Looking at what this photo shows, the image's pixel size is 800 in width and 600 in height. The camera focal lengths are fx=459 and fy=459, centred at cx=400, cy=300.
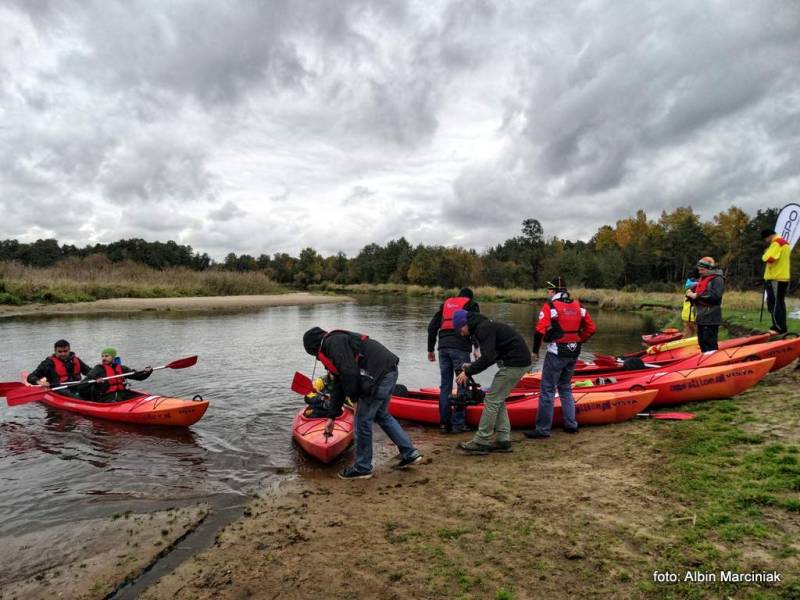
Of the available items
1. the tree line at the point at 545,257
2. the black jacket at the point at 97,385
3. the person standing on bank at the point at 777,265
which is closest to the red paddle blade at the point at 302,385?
the black jacket at the point at 97,385

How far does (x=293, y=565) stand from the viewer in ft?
12.5

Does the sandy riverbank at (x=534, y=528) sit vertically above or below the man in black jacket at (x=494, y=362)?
below

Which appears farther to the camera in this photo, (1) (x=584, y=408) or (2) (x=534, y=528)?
(1) (x=584, y=408)

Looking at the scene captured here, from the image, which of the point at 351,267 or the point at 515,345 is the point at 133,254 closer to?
the point at 351,267

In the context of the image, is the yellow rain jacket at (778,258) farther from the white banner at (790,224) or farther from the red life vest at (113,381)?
the red life vest at (113,381)

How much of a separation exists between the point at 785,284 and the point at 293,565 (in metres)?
9.22

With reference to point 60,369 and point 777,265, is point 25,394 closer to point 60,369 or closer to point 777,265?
point 60,369

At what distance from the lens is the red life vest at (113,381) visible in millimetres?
9312

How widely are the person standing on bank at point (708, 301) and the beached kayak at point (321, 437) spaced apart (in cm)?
653

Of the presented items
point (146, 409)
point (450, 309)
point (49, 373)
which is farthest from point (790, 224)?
point (49, 373)

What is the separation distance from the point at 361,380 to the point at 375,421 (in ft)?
2.34

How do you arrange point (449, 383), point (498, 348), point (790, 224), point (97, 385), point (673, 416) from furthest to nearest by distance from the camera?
point (97, 385), point (790, 224), point (449, 383), point (673, 416), point (498, 348)

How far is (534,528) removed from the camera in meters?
4.01

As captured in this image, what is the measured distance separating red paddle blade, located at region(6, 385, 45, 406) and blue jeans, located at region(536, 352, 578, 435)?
937 centimetres
